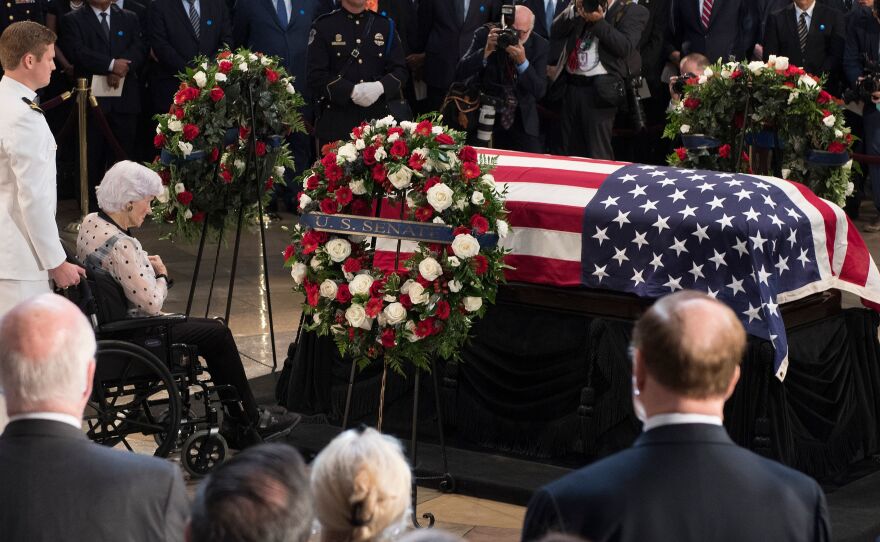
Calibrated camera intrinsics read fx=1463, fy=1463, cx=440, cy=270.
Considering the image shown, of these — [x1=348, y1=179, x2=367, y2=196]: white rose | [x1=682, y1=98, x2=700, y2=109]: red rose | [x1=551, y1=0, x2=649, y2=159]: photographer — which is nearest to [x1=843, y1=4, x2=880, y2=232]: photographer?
[x1=551, y1=0, x2=649, y2=159]: photographer

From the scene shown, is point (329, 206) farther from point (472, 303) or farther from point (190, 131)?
point (190, 131)

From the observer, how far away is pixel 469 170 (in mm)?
5352

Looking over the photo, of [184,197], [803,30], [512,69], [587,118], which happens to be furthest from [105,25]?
[803,30]

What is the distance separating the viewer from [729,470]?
8.60 ft

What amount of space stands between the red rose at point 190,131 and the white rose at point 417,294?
220cm

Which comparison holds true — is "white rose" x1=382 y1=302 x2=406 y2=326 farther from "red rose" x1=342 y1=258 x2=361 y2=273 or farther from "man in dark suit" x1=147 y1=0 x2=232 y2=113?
"man in dark suit" x1=147 y1=0 x2=232 y2=113

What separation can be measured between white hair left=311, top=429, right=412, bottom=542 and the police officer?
6904 mm

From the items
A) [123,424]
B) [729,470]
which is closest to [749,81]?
[123,424]

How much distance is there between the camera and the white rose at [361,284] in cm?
541

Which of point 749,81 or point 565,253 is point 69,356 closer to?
point 565,253

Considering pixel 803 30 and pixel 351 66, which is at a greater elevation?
pixel 803 30

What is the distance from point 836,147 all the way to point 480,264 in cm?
290

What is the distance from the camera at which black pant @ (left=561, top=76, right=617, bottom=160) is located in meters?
10.1

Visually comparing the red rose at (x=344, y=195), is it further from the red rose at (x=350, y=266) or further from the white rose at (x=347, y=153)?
the red rose at (x=350, y=266)
